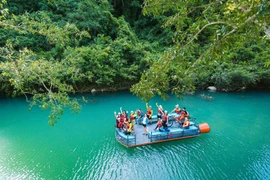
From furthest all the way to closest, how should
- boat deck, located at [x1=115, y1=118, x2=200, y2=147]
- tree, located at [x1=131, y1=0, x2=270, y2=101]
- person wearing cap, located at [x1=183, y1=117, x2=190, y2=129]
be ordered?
person wearing cap, located at [x1=183, y1=117, x2=190, y2=129], boat deck, located at [x1=115, y1=118, x2=200, y2=147], tree, located at [x1=131, y1=0, x2=270, y2=101]

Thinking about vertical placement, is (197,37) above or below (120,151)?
above

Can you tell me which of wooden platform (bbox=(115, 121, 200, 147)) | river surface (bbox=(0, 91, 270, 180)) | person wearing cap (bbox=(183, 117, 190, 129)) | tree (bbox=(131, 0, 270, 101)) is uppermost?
tree (bbox=(131, 0, 270, 101))

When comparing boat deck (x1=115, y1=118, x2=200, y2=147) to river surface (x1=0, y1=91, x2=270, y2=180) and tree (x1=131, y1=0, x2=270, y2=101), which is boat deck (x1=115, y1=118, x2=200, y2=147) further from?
tree (x1=131, y1=0, x2=270, y2=101)

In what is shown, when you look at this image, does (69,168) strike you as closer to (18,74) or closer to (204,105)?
(18,74)

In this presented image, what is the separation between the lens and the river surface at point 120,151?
24.9 ft

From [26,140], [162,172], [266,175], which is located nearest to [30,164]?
[26,140]

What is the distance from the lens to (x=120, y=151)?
30.0 ft

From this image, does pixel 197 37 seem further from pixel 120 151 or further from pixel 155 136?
pixel 120 151

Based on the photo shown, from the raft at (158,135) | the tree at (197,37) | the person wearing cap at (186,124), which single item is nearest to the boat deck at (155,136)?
the raft at (158,135)

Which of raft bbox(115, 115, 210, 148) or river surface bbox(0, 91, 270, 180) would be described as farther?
raft bbox(115, 115, 210, 148)

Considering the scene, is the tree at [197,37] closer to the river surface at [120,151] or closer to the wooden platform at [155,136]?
the river surface at [120,151]

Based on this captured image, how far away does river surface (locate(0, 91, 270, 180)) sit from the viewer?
7.59m

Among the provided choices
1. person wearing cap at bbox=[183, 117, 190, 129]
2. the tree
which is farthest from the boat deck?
the tree

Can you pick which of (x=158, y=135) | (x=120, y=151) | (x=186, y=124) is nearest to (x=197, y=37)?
(x=158, y=135)
